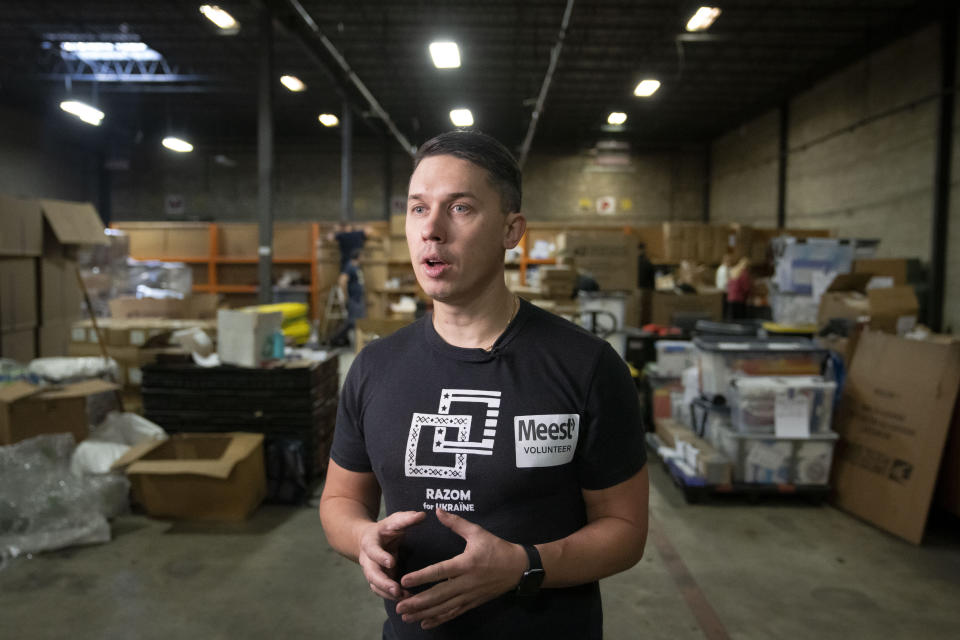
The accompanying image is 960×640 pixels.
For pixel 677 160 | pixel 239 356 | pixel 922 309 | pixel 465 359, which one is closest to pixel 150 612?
pixel 239 356

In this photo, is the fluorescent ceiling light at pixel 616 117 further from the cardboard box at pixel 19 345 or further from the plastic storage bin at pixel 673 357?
the cardboard box at pixel 19 345

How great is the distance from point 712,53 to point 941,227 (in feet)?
14.6

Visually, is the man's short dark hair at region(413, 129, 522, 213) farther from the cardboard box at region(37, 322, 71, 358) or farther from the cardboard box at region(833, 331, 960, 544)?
the cardboard box at region(37, 322, 71, 358)

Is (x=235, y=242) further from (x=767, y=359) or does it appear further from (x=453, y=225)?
(x=453, y=225)

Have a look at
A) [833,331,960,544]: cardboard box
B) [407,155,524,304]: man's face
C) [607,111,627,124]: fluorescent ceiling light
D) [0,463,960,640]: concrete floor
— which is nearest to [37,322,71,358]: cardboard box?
[0,463,960,640]: concrete floor

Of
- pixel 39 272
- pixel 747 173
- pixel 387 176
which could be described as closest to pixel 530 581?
pixel 39 272

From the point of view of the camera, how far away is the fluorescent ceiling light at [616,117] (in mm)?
13373

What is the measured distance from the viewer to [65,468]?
11.2 feet

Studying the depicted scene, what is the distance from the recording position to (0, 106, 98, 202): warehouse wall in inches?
486

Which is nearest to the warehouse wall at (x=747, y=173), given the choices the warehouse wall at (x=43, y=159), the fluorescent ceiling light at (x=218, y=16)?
the fluorescent ceiling light at (x=218, y=16)

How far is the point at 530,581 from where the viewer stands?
3.06ft

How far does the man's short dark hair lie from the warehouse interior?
16.2 inches

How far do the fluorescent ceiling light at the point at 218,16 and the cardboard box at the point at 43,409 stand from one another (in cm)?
539

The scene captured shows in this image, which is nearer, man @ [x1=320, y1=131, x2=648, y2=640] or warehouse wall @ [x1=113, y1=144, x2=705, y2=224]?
man @ [x1=320, y1=131, x2=648, y2=640]
